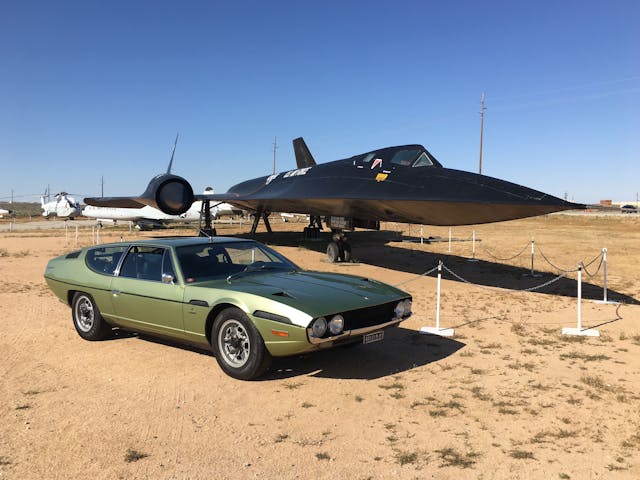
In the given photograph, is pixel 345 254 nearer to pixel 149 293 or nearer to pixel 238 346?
pixel 149 293

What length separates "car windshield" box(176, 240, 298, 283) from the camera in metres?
5.23

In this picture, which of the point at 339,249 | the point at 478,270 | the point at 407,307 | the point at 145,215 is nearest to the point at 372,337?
the point at 407,307

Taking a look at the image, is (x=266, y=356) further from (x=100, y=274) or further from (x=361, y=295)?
(x=100, y=274)

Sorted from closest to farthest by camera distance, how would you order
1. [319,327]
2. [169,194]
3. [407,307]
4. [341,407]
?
[341,407] → [319,327] → [407,307] → [169,194]

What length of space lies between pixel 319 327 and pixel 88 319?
3.57 meters

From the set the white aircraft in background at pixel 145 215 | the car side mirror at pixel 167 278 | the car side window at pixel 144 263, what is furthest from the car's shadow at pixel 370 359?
the white aircraft in background at pixel 145 215

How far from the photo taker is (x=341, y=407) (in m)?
4.05

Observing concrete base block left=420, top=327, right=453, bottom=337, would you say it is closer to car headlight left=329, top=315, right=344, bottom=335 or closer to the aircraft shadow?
car headlight left=329, top=315, right=344, bottom=335

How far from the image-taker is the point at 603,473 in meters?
2.97

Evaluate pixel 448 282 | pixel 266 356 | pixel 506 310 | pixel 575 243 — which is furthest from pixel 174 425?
pixel 575 243

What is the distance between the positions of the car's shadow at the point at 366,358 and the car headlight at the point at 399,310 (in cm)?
59

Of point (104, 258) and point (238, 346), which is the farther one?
point (104, 258)

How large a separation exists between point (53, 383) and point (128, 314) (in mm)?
1061

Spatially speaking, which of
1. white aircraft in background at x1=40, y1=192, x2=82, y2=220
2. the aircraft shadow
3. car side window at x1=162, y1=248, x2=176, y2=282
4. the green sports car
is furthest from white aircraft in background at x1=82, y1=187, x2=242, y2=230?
car side window at x1=162, y1=248, x2=176, y2=282
